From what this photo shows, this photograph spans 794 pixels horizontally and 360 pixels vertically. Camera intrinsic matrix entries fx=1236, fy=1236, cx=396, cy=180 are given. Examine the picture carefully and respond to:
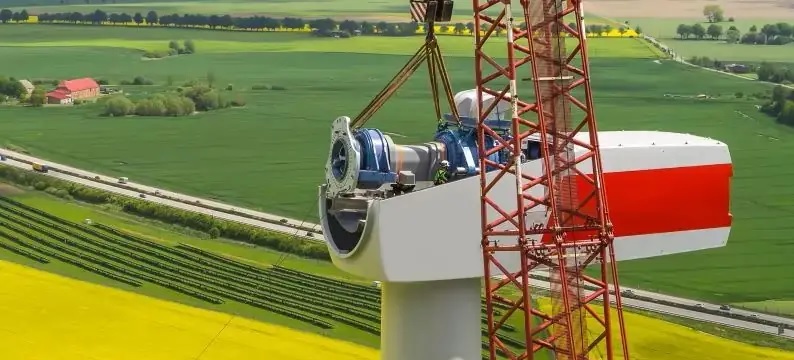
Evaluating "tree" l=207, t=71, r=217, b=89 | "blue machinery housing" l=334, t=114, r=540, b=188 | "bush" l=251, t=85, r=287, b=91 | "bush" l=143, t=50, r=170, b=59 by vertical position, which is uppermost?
"blue machinery housing" l=334, t=114, r=540, b=188

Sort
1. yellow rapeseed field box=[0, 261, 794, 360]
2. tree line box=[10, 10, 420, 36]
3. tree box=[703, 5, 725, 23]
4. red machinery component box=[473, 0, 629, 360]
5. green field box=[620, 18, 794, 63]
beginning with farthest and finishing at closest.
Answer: tree line box=[10, 10, 420, 36] → tree box=[703, 5, 725, 23] → green field box=[620, 18, 794, 63] → yellow rapeseed field box=[0, 261, 794, 360] → red machinery component box=[473, 0, 629, 360]

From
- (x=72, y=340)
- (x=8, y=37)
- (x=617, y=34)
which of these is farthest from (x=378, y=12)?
(x=72, y=340)

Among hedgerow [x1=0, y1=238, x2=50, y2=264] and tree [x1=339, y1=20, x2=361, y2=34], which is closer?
hedgerow [x1=0, y1=238, x2=50, y2=264]

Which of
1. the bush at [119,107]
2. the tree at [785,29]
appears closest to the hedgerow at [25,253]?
the bush at [119,107]

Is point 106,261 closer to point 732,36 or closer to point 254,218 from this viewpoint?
point 254,218

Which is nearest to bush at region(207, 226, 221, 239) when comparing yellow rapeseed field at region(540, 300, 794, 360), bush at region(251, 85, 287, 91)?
yellow rapeseed field at region(540, 300, 794, 360)

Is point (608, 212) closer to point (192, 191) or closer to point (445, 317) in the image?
point (445, 317)

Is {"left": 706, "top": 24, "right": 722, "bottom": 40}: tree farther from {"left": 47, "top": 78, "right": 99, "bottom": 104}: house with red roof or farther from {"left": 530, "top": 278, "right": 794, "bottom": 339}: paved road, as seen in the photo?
{"left": 530, "top": 278, "right": 794, "bottom": 339}: paved road
